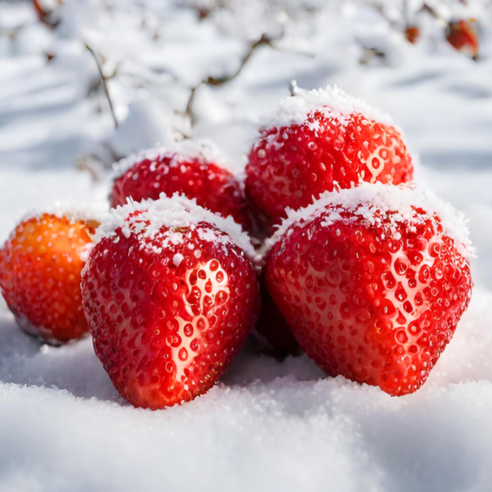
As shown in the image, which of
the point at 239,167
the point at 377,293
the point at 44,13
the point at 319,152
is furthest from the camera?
the point at 44,13

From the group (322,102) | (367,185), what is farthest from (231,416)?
(322,102)

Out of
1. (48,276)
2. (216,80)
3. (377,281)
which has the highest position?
(377,281)

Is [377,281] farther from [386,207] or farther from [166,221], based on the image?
[166,221]

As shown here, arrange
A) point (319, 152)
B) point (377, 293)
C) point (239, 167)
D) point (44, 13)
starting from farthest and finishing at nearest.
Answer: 1. point (44, 13)
2. point (239, 167)
3. point (319, 152)
4. point (377, 293)

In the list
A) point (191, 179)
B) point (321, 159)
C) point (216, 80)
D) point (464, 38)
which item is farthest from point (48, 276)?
point (464, 38)

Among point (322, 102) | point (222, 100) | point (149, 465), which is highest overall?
point (322, 102)

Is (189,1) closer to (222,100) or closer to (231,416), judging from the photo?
(222,100)

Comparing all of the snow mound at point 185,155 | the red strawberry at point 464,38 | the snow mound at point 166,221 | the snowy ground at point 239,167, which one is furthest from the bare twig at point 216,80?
the snow mound at point 166,221
